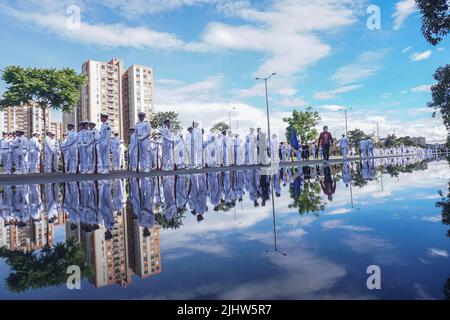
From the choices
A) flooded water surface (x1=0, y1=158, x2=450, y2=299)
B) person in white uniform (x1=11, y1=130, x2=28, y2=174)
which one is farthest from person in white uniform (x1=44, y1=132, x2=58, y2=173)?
flooded water surface (x1=0, y1=158, x2=450, y2=299)

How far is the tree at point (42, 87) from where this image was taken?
33.2 metres

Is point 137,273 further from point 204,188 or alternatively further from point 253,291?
point 204,188

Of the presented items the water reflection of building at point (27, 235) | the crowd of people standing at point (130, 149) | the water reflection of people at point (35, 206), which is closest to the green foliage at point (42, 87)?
the crowd of people standing at point (130, 149)

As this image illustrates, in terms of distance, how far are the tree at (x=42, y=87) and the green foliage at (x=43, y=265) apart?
33071 millimetres

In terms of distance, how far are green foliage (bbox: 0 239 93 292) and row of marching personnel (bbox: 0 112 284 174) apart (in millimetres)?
9595

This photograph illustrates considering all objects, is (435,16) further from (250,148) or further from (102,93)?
(102,93)

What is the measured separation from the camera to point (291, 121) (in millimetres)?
69812

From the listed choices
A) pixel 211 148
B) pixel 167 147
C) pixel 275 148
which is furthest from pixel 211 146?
pixel 275 148

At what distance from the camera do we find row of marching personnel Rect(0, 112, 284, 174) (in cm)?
1475

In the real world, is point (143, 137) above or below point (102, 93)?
below

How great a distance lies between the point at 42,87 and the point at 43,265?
35.1m

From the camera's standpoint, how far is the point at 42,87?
33.6 metres

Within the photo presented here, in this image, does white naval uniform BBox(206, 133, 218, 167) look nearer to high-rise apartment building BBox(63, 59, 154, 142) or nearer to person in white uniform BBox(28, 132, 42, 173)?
person in white uniform BBox(28, 132, 42, 173)

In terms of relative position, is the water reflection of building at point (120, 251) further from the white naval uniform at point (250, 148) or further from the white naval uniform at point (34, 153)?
the white naval uniform at point (250, 148)
